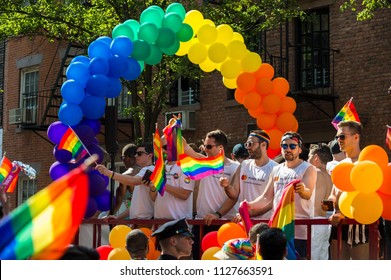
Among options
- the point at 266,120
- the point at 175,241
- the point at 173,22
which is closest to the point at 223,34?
the point at 173,22

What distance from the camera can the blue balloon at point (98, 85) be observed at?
1141 centimetres

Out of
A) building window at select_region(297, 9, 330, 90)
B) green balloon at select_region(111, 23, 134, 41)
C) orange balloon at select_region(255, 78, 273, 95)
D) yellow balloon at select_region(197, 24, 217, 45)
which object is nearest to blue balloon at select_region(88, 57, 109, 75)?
green balloon at select_region(111, 23, 134, 41)

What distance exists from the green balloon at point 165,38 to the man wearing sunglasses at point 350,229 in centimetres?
372

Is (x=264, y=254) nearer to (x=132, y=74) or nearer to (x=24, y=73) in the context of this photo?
(x=132, y=74)

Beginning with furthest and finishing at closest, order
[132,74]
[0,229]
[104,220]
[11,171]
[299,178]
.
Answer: [11,171], [132,74], [104,220], [299,178], [0,229]

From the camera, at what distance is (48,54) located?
82.9 ft

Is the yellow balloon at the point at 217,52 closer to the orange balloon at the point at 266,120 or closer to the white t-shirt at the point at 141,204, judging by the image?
the orange balloon at the point at 266,120

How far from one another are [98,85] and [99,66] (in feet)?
0.82

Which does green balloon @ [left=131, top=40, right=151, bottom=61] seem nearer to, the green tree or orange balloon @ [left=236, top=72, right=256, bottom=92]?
orange balloon @ [left=236, top=72, right=256, bottom=92]

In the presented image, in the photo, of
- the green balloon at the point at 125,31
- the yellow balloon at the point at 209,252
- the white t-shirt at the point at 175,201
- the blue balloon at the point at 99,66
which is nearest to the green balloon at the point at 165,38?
the green balloon at the point at 125,31

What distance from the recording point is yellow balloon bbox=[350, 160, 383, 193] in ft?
25.1

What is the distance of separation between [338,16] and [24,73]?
37.0ft

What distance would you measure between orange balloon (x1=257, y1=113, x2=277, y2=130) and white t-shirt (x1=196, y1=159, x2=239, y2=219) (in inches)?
111
